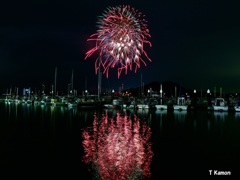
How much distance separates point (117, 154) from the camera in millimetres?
18578

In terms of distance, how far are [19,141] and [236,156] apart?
19.3 meters

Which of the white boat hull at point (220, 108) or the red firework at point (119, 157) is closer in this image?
the red firework at point (119, 157)

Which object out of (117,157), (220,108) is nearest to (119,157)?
(117,157)

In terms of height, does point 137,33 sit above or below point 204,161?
above

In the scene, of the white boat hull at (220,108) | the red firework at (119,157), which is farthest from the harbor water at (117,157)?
the white boat hull at (220,108)

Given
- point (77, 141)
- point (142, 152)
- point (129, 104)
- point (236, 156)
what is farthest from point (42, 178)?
point (129, 104)

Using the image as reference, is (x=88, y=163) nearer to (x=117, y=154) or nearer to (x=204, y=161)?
(x=117, y=154)

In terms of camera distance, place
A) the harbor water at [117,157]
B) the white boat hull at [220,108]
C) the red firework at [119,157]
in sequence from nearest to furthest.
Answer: the red firework at [119,157] → the harbor water at [117,157] → the white boat hull at [220,108]

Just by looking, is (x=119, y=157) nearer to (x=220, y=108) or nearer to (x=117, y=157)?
(x=117, y=157)

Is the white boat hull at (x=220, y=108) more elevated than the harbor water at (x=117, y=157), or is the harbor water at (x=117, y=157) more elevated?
the white boat hull at (x=220, y=108)

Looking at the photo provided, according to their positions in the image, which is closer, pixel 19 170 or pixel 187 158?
pixel 19 170

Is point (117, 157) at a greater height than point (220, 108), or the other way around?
point (220, 108)

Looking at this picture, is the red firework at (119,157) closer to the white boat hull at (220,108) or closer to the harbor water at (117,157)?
the harbor water at (117,157)

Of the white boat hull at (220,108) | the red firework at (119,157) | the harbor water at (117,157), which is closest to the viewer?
the red firework at (119,157)
